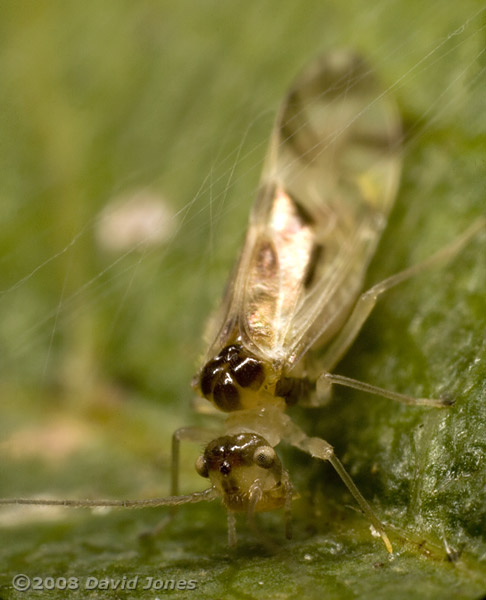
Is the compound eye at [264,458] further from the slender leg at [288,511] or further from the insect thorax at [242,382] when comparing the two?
the insect thorax at [242,382]

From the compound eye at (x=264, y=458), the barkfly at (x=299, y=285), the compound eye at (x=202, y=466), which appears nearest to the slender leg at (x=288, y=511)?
the barkfly at (x=299, y=285)

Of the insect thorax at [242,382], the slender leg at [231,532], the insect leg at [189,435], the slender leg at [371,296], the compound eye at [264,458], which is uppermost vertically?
Result: the slender leg at [371,296]

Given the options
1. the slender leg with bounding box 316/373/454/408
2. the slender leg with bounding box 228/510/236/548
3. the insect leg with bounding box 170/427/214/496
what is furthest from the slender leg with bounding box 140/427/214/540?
the slender leg with bounding box 316/373/454/408

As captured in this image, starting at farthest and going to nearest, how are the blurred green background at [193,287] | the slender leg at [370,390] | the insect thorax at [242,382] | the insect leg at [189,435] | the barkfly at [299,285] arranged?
the insect leg at [189,435]
the insect thorax at [242,382]
the barkfly at [299,285]
the slender leg at [370,390]
the blurred green background at [193,287]

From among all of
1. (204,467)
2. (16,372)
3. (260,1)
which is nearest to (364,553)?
(204,467)

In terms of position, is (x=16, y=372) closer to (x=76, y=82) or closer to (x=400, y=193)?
(x=76, y=82)

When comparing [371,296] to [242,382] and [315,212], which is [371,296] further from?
[242,382]

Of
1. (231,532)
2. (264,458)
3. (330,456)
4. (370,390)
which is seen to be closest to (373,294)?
(370,390)
